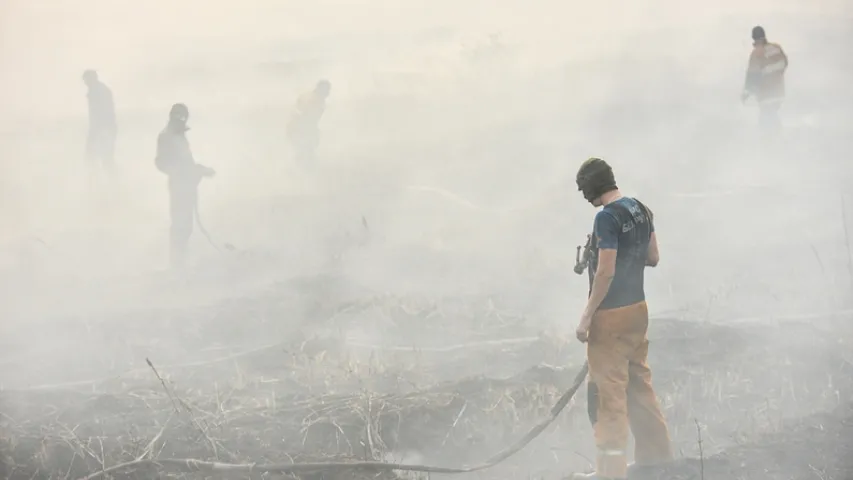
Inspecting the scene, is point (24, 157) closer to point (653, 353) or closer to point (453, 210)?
point (453, 210)

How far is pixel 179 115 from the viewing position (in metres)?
5.87

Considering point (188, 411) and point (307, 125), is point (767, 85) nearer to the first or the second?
point (307, 125)

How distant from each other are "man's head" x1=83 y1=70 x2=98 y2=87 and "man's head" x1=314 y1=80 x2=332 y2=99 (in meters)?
1.48

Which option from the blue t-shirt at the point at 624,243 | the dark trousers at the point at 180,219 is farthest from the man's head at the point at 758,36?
the dark trousers at the point at 180,219

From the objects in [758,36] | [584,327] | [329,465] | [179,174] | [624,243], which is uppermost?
[758,36]

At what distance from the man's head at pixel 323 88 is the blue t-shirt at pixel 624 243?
274 cm

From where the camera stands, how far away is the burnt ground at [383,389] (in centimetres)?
476

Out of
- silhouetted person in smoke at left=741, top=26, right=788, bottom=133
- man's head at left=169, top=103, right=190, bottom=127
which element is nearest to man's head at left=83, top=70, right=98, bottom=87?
man's head at left=169, top=103, right=190, bottom=127

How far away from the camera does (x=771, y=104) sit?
20.3ft

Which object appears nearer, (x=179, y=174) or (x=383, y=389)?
(x=383, y=389)

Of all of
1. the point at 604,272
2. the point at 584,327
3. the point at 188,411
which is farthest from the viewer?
the point at 188,411

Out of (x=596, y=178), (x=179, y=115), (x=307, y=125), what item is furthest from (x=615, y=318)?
(x=179, y=115)

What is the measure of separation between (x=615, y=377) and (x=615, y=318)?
28 centimetres

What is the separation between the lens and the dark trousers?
19.2ft
